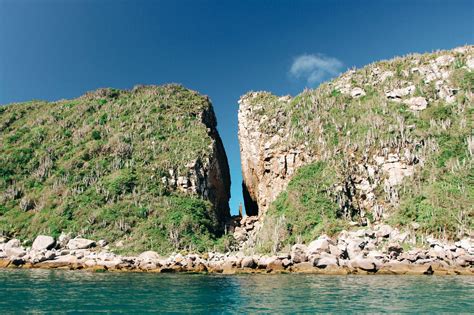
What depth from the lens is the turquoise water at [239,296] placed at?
699 inches

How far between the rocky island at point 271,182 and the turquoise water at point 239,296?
1015 cm

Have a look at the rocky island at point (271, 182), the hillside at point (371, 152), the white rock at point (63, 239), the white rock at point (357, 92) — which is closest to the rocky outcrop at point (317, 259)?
the rocky island at point (271, 182)

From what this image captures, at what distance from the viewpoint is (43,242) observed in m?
48.1

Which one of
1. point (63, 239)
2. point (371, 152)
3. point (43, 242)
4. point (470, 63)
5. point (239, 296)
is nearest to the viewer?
point (239, 296)

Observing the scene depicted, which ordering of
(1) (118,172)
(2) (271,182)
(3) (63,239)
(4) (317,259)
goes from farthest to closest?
1. (2) (271,182)
2. (1) (118,172)
3. (3) (63,239)
4. (4) (317,259)

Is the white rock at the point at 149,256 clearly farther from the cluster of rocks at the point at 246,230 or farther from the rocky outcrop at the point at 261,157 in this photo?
the rocky outcrop at the point at 261,157

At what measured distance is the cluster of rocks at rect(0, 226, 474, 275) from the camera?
1346 inches

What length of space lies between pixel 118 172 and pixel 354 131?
139 feet

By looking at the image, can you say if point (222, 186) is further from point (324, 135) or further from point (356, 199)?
point (356, 199)

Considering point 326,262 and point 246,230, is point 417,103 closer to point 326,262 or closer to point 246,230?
point 246,230

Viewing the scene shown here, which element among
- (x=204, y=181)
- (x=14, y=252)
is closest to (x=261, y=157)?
(x=204, y=181)

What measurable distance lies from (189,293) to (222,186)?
48643 millimetres

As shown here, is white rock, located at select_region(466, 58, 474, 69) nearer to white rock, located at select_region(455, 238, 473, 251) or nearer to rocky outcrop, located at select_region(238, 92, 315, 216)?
rocky outcrop, located at select_region(238, 92, 315, 216)

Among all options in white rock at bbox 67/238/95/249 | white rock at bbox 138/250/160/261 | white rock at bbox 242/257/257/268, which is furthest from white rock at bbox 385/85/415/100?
white rock at bbox 67/238/95/249
